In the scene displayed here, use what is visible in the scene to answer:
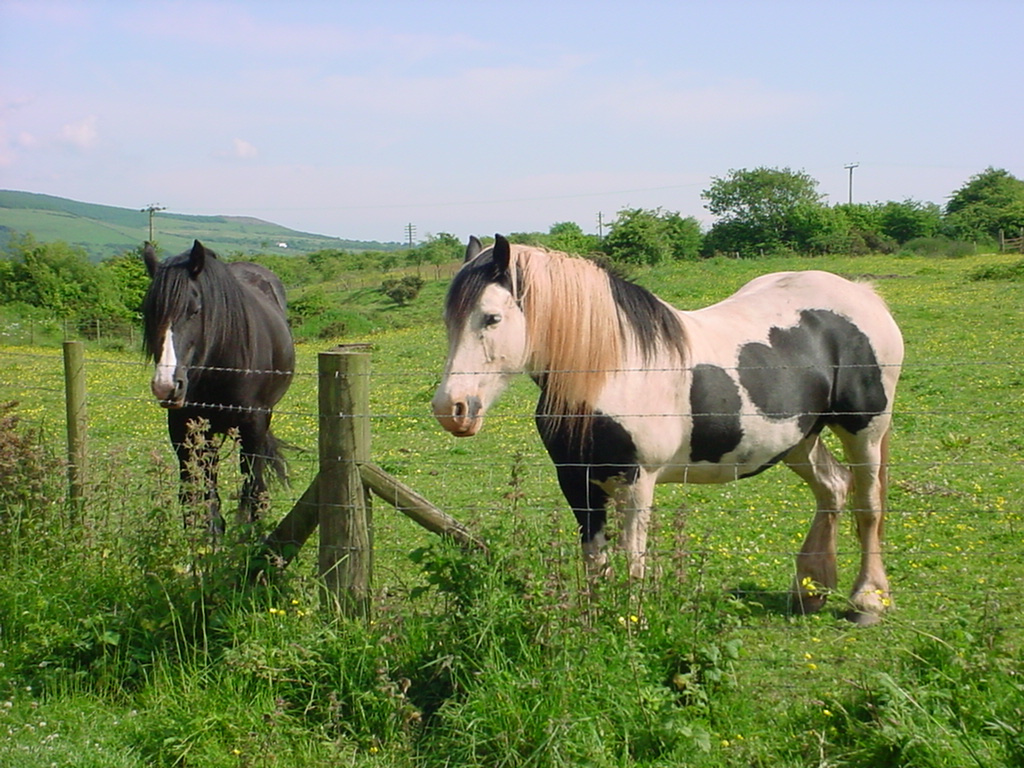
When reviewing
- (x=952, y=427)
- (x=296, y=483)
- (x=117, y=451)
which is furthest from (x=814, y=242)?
(x=117, y=451)

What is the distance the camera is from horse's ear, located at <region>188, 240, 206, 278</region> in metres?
5.89

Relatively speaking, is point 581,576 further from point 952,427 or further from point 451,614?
point 952,427

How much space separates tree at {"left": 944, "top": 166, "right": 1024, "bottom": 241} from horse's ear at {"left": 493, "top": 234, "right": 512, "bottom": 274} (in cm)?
5420

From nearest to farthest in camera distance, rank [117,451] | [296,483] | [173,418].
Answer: [117,451] → [173,418] → [296,483]

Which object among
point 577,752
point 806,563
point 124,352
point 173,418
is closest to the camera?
point 577,752

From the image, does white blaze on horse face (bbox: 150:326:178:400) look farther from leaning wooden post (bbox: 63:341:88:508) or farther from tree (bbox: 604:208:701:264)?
tree (bbox: 604:208:701:264)

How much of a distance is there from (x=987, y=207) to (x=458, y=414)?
226ft

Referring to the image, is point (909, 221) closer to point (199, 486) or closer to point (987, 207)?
point (987, 207)

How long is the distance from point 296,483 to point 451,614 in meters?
5.35

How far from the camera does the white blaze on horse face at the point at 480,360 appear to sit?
3990 millimetres

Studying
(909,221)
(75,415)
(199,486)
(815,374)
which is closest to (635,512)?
(815,374)

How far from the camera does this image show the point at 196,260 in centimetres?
593

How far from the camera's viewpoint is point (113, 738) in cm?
363

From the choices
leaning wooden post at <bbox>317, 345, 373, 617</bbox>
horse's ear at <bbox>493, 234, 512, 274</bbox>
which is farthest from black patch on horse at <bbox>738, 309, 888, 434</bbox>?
leaning wooden post at <bbox>317, 345, 373, 617</bbox>
